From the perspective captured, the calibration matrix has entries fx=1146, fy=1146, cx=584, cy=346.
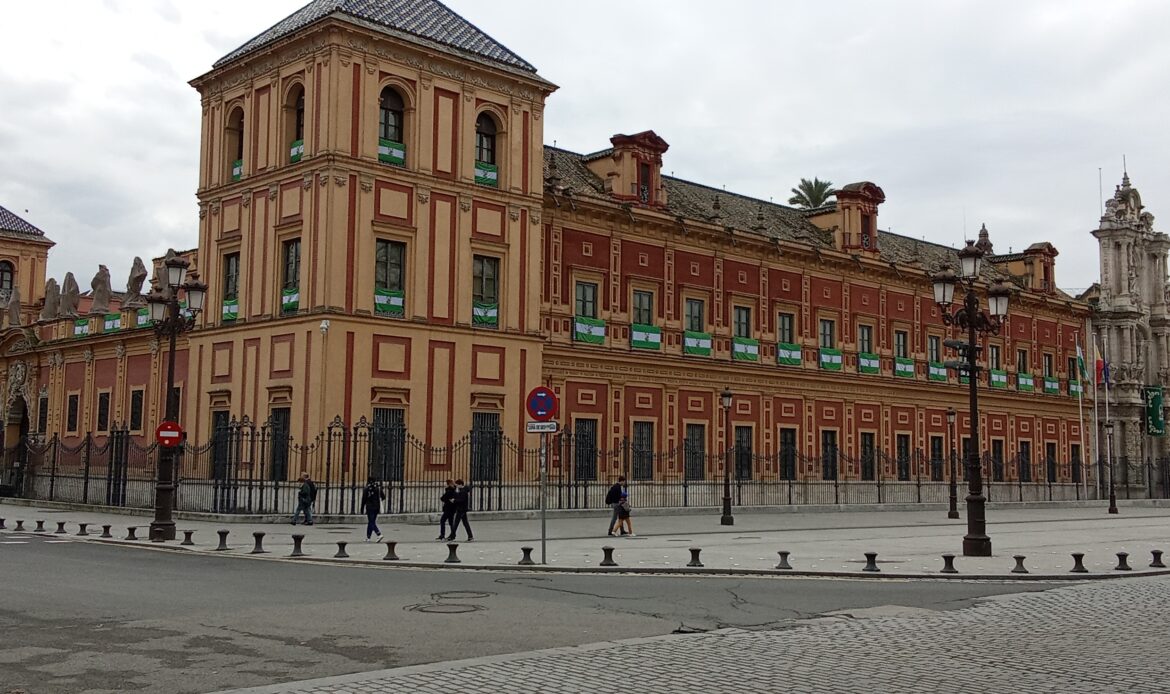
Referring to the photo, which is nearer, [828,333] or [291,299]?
[291,299]

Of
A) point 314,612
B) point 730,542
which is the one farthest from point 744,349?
point 314,612

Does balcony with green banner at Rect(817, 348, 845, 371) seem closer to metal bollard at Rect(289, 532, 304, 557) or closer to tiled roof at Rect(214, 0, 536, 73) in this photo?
tiled roof at Rect(214, 0, 536, 73)

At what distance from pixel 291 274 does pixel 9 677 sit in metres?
23.7

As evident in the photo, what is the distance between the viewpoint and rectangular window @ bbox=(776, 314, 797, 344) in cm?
4338

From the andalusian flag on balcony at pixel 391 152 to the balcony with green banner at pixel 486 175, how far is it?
2430 millimetres

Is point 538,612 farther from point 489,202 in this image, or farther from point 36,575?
point 489,202

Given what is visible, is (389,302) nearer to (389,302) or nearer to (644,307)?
(389,302)

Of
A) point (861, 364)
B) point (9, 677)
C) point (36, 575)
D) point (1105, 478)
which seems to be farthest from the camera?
point (1105, 478)

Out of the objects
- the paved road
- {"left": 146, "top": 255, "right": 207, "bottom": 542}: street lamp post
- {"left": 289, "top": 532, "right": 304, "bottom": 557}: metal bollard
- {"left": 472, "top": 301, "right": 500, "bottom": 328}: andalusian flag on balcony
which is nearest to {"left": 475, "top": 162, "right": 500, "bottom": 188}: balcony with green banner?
{"left": 472, "top": 301, "right": 500, "bottom": 328}: andalusian flag on balcony

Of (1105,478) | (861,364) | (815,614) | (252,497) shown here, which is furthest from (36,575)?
(1105,478)

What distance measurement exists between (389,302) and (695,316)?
13.5m

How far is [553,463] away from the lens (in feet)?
113

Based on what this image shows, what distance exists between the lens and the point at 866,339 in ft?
155

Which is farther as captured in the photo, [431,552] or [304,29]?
[304,29]
